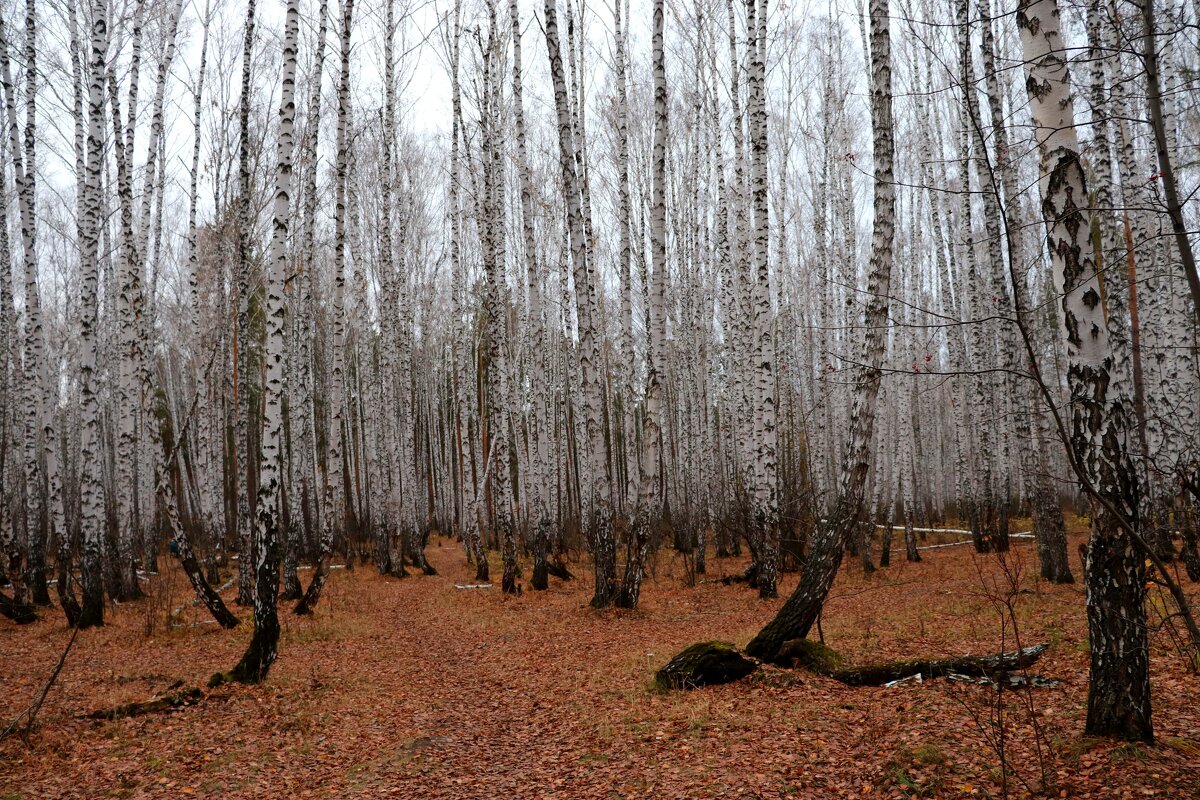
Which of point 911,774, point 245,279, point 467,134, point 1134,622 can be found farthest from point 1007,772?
point 467,134

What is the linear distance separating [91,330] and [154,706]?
5.86 meters

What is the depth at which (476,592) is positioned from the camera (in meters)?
12.9

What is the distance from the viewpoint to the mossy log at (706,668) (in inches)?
232

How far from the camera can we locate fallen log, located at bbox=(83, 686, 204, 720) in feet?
18.8

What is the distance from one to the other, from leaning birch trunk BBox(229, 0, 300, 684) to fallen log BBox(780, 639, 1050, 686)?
4820 millimetres

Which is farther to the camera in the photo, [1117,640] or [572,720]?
[572,720]

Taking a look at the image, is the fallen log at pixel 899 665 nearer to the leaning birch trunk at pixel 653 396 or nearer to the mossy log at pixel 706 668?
the mossy log at pixel 706 668

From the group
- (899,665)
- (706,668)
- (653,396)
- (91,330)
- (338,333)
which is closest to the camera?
(899,665)

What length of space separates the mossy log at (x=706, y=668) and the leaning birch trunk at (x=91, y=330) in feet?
27.3

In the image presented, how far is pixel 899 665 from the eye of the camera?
5.48 meters

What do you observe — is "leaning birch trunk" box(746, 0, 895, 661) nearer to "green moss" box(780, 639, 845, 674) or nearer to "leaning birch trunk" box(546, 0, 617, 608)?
"green moss" box(780, 639, 845, 674)

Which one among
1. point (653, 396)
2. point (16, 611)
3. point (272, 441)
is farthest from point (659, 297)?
point (16, 611)

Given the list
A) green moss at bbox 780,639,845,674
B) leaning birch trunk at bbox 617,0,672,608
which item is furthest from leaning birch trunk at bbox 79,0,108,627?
green moss at bbox 780,639,845,674

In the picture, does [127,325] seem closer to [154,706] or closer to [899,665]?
[154,706]
